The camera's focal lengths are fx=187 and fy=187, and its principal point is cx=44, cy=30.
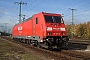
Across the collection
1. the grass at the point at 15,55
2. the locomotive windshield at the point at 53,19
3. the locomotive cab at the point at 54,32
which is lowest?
the grass at the point at 15,55

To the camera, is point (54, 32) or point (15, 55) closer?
point (15, 55)

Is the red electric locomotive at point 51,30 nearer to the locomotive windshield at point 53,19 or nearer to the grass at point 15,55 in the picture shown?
the locomotive windshield at point 53,19

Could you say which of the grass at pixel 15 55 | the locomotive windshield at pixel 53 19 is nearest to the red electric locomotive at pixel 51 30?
the locomotive windshield at pixel 53 19

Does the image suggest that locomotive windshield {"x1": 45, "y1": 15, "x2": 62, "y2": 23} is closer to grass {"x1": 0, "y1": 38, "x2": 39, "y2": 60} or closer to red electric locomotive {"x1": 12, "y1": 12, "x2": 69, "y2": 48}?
red electric locomotive {"x1": 12, "y1": 12, "x2": 69, "y2": 48}

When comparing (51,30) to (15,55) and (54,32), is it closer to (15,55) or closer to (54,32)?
(54,32)

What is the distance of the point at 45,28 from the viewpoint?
57.4ft

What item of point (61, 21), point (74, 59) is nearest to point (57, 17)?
point (61, 21)

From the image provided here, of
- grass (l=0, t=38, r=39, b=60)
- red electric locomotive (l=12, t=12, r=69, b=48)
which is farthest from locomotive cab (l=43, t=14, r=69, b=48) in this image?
grass (l=0, t=38, r=39, b=60)

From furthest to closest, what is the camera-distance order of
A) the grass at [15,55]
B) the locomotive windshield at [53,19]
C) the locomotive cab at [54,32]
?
1. the locomotive windshield at [53,19]
2. the locomotive cab at [54,32]
3. the grass at [15,55]

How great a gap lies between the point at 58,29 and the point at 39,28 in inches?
82.1

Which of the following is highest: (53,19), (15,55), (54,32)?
(53,19)

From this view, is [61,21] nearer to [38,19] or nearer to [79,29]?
[38,19]

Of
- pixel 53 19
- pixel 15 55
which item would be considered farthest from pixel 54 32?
pixel 15 55

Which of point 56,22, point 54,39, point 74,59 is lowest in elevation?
point 74,59
